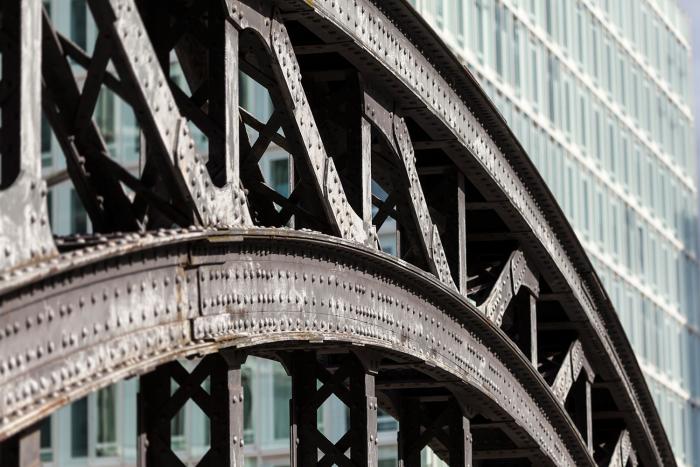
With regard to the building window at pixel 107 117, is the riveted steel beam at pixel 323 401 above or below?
below

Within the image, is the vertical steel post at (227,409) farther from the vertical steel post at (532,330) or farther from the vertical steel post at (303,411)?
the vertical steel post at (532,330)

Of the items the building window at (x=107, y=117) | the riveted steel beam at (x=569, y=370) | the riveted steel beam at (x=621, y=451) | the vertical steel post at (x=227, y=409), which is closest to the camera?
the vertical steel post at (x=227, y=409)

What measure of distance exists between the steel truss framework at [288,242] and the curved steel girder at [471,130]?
3 cm

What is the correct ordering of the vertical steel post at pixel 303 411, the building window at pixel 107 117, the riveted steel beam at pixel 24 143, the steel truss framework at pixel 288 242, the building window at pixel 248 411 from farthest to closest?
the building window at pixel 107 117 < the building window at pixel 248 411 < the vertical steel post at pixel 303 411 < the steel truss framework at pixel 288 242 < the riveted steel beam at pixel 24 143

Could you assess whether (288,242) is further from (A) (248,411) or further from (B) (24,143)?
(A) (248,411)

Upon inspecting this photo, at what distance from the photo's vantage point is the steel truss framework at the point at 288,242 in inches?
352

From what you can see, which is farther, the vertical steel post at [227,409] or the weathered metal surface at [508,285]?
the weathered metal surface at [508,285]

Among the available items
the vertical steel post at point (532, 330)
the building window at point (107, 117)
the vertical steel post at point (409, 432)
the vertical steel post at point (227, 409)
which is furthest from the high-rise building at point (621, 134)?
the vertical steel post at point (227, 409)

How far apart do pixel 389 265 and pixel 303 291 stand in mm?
1614

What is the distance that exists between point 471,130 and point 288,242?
16.2 feet

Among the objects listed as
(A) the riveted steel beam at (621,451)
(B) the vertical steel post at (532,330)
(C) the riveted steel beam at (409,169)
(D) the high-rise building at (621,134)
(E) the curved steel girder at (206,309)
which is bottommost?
(A) the riveted steel beam at (621,451)

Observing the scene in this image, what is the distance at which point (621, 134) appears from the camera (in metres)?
54.4

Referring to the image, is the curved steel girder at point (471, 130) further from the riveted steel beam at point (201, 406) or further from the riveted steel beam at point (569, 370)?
the riveted steel beam at point (201, 406)

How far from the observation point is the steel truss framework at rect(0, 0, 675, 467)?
8953mm
